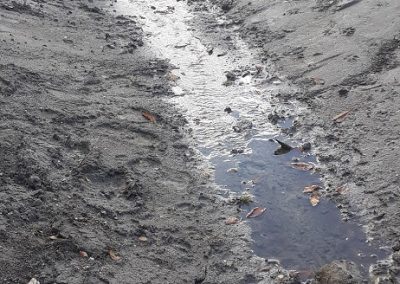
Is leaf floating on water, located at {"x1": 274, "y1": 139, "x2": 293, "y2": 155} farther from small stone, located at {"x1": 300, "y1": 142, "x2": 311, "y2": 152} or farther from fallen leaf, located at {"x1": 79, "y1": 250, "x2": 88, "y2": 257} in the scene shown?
fallen leaf, located at {"x1": 79, "y1": 250, "x2": 88, "y2": 257}

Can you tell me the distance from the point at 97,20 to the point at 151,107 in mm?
3200

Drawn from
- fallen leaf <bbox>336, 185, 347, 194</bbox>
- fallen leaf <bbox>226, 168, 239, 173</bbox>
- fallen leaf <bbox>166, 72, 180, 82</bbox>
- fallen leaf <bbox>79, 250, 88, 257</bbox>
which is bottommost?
fallen leaf <bbox>166, 72, 180, 82</bbox>

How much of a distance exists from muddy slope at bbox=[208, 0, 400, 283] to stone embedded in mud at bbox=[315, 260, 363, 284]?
0.29 meters

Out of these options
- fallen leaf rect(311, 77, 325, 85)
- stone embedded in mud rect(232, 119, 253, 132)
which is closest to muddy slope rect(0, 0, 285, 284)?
stone embedded in mud rect(232, 119, 253, 132)

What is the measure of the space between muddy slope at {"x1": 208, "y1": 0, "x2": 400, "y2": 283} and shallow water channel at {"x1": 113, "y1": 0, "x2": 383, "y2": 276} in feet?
0.75

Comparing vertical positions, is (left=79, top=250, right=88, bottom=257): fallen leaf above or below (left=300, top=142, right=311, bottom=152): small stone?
below

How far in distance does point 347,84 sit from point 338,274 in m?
3.51

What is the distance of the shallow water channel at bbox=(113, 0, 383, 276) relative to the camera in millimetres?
5277

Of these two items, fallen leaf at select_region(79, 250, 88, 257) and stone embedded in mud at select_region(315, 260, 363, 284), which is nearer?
stone embedded in mud at select_region(315, 260, 363, 284)

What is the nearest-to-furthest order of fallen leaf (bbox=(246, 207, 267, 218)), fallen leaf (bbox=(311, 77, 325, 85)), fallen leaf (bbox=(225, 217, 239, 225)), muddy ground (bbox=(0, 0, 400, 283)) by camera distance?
1. muddy ground (bbox=(0, 0, 400, 283))
2. fallen leaf (bbox=(225, 217, 239, 225))
3. fallen leaf (bbox=(246, 207, 267, 218))
4. fallen leaf (bbox=(311, 77, 325, 85))

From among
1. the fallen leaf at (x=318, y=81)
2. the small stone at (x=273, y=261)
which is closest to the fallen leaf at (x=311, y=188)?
the small stone at (x=273, y=261)

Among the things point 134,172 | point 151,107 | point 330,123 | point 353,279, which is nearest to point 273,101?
point 330,123

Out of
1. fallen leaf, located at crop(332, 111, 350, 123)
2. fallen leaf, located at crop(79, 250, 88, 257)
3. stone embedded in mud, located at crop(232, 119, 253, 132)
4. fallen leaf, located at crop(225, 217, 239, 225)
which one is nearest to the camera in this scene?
fallen leaf, located at crop(79, 250, 88, 257)

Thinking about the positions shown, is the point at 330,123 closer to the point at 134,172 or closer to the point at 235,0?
the point at 134,172
